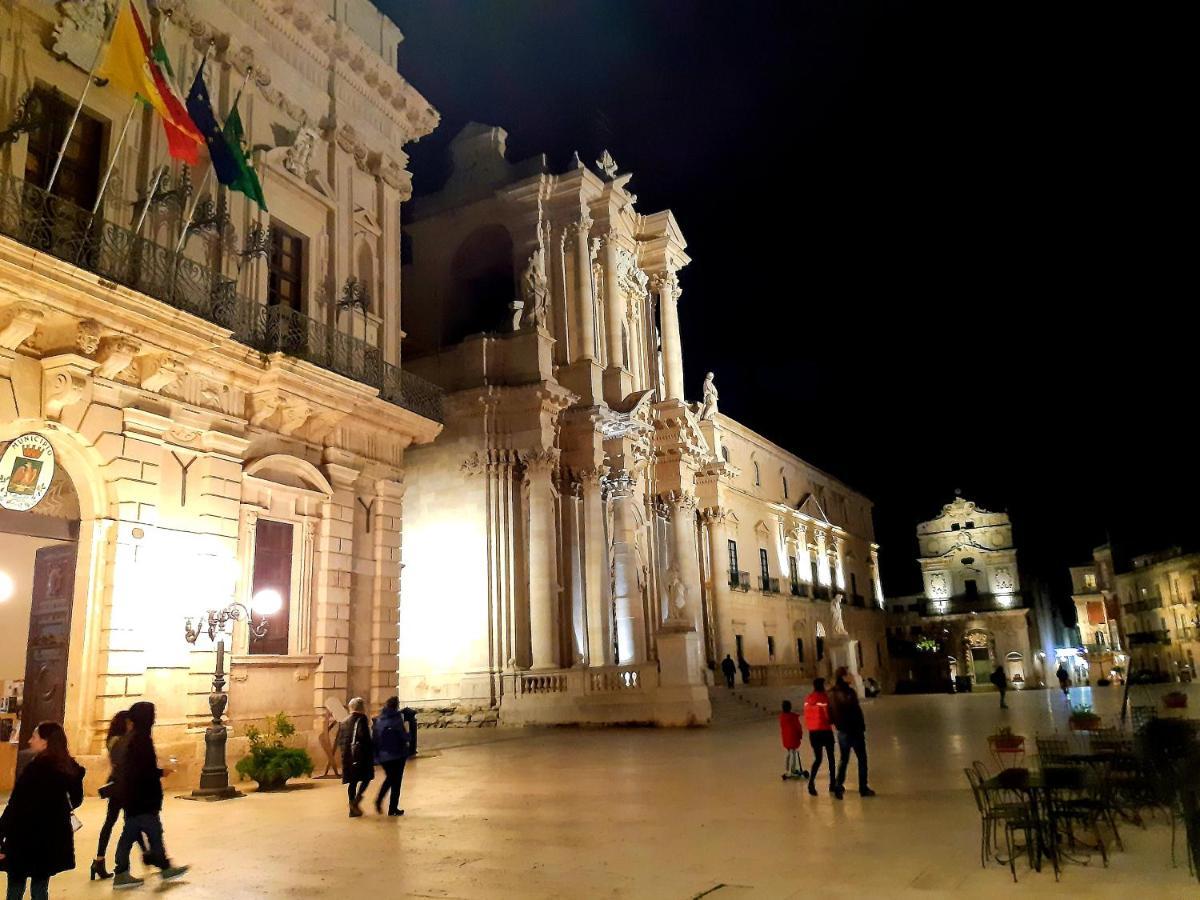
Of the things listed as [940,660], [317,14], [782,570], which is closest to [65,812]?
[317,14]

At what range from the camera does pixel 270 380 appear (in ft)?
47.4

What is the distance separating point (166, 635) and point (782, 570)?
123ft

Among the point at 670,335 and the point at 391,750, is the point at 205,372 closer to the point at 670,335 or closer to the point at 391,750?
the point at 391,750

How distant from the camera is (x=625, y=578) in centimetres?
3031

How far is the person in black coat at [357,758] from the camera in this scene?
385 inches

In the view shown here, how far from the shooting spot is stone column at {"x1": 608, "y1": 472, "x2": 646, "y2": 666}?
2959 cm

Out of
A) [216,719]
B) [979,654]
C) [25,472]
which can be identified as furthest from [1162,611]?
[25,472]

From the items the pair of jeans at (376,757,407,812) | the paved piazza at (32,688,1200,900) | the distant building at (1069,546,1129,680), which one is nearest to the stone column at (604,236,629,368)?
the paved piazza at (32,688,1200,900)

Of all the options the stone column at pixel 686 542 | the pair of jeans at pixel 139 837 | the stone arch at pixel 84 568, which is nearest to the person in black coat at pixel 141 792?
the pair of jeans at pixel 139 837

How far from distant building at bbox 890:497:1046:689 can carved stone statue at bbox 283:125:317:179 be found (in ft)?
196

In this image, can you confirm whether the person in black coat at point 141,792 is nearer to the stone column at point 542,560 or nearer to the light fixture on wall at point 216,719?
the light fixture on wall at point 216,719

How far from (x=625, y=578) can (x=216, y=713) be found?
19.5 meters

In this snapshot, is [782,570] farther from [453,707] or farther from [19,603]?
[19,603]

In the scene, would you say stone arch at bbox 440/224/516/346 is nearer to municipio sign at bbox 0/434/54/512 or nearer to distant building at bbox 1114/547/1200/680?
municipio sign at bbox 0/434/54/512
